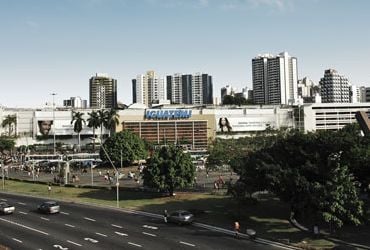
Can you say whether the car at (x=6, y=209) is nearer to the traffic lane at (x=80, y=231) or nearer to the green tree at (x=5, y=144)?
the traffic lane at (x=80, y=231)

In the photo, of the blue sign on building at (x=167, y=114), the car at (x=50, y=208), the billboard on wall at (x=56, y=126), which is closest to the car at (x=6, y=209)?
the car at (x=50, y=208)

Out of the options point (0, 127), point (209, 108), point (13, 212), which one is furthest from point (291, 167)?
point (0, 127)

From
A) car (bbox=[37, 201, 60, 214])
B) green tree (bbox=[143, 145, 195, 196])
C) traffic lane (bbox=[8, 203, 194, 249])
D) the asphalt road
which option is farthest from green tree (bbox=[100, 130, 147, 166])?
traffic lane (bbox=[8, 203, 194, 249])

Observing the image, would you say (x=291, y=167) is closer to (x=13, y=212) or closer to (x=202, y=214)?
(x=202, y=214)

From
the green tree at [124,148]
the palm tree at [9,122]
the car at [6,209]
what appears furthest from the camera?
the palm tree at [9,122]

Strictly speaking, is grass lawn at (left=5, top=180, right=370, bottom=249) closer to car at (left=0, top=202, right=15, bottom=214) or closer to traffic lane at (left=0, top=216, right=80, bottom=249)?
car at (left=0, top=202, right=15, bottom=214)
